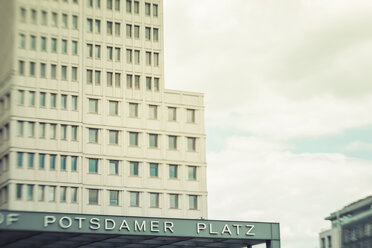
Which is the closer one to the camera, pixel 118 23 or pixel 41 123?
pixel 41 123

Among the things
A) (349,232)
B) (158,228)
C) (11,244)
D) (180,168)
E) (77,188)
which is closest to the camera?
(349,232)

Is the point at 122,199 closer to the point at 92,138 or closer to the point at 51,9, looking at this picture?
the point at 92,138

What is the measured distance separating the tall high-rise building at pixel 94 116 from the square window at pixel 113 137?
0.43 feet

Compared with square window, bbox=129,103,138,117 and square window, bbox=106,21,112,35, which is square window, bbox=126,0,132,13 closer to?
square window, bbox=106,21,112,35

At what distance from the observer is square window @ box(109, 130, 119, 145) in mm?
96125

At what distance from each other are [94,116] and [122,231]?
52.3m

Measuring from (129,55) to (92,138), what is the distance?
504 inches

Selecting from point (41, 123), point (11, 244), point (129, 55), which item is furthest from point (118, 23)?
point (11, 244)

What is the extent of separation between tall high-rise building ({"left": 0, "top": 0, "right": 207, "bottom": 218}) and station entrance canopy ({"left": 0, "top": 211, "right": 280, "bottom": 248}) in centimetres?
4016

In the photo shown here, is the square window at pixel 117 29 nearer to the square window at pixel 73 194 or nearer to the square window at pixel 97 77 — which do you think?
the square window at pixel 97 77

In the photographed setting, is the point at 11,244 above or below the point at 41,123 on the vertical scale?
below

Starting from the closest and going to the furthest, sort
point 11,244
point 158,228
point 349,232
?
point 349,232 → point 158,228 → point 11,244

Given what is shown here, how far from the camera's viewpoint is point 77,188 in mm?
92375

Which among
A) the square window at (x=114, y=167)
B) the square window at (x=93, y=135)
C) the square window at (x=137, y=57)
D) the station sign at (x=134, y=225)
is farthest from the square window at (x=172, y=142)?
the station sign at (x=134, y=225)
